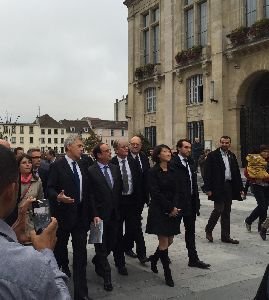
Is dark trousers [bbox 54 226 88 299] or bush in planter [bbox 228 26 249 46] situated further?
bush in planter [bbox 228 26 249 46]

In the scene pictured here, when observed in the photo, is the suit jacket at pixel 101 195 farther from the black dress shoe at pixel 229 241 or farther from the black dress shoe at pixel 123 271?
the black dress shoe at pixel 229 241

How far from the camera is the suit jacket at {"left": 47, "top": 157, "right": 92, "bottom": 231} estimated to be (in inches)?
218

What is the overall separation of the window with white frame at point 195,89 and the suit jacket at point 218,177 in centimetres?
1991

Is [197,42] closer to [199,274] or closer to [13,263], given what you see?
[199,274]

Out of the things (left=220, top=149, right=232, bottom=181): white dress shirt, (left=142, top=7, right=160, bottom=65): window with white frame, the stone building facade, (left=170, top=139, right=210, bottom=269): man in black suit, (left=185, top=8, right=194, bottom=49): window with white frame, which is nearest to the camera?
(left=170, top=139, right=210, bottom=269): man in black suit

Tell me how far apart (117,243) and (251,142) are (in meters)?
19.6

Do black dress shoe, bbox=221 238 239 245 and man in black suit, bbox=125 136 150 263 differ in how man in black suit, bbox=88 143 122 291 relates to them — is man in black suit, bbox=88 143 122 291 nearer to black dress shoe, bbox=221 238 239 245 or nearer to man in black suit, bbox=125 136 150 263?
man in black suit, bbox=125 136 150 263

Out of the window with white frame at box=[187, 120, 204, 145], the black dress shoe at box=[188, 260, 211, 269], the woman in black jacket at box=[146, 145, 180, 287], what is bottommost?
the black dress shoe at box=[188, 260, 211, 269]

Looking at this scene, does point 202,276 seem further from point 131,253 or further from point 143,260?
point 131,253

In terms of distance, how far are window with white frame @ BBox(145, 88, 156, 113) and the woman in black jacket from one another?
28045 mm

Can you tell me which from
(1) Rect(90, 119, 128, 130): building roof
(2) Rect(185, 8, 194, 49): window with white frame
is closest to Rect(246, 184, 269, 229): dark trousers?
(2) Rect(185, 8, 194, 49): window with white frame

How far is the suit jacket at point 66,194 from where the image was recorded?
5.54m

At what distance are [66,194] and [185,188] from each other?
79.2 inches

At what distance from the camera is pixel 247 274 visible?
628cm
